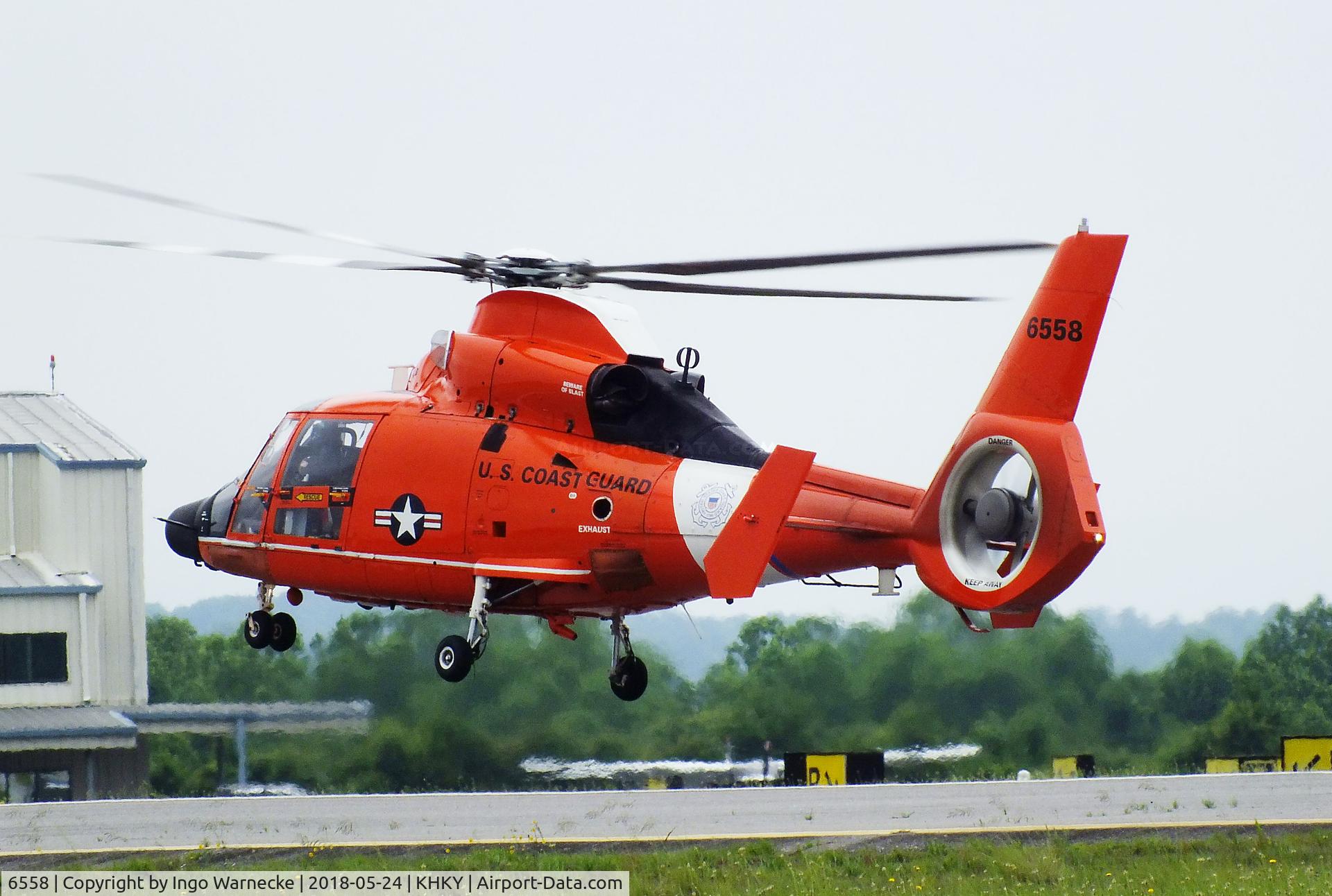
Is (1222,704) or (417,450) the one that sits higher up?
(417,450)

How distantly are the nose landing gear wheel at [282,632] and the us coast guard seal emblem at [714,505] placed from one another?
6440 mm

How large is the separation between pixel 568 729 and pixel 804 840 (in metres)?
5.44

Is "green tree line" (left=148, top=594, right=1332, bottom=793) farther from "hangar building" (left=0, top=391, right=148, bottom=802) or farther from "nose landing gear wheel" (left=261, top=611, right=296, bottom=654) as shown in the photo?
"nose landing gear wheel" (left=261, top=611, right=296, bottom=654)

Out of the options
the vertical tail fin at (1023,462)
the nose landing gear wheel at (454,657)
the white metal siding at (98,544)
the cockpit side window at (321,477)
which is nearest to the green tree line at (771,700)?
the white metal siding at (98,544)

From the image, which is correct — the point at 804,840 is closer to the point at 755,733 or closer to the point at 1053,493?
the point at 755,733

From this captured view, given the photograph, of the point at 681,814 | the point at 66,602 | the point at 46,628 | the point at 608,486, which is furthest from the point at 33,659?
the point at 608,486

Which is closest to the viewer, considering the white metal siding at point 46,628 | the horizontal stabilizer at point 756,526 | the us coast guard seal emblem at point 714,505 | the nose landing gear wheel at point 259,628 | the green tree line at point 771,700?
the horizontal stabilizer at point 756,526

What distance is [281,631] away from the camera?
70.0ft

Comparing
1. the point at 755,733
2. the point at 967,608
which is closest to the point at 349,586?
the point at 967,608

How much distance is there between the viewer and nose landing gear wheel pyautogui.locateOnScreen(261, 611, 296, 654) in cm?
2131

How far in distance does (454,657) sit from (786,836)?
838 cm

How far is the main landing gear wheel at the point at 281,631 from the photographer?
21.3 meters

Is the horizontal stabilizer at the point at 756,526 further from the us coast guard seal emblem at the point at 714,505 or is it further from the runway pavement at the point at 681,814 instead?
the runway pavement at the point at 681,814

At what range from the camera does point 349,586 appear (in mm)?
19375
